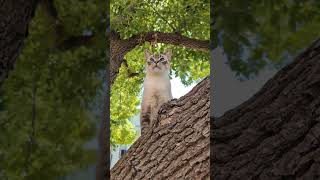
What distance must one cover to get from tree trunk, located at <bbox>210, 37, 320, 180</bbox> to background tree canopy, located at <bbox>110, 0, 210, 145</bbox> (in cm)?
106

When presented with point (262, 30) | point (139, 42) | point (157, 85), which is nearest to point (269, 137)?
point (262, 30)

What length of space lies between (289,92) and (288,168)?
13cm

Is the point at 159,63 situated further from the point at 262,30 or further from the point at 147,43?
the point at 262,30

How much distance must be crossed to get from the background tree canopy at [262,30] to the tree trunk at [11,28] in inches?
19.0

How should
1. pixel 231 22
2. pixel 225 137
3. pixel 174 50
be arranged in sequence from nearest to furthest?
pixel 225 137 → pixel 231 22 → pixel 174 50

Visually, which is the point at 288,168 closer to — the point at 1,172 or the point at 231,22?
the point at 231,22

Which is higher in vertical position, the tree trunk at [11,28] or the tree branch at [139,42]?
the tree branch at [139,42]

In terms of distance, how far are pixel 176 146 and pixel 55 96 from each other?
348mm

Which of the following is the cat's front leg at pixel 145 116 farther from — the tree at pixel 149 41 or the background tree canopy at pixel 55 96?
the background tree canopy at pixel 55 96

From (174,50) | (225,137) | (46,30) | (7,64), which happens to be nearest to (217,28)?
(225,137)

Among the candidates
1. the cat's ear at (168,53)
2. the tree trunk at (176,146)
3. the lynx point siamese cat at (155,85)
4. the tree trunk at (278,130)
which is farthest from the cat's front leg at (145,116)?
the tree trunk at (278,130)

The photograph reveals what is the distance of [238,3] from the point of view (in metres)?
1.00

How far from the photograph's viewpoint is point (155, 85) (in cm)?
201

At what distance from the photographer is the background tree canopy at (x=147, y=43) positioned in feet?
6.83
